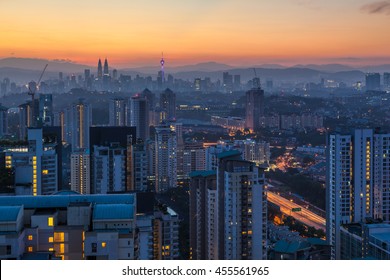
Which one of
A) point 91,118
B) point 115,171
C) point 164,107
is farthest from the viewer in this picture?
point 164,107

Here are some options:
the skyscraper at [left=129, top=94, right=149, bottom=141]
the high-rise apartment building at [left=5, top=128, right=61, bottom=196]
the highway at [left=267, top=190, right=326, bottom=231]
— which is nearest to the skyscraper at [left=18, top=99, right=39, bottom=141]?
the skyscraper at [left=129, top=94, right=149, bottom=141]

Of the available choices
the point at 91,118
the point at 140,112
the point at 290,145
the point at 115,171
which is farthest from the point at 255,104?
the point at 115,171

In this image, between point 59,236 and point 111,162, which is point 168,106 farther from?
point 59,236

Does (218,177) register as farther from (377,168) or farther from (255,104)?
(255,104)

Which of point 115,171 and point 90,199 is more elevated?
point 90,199

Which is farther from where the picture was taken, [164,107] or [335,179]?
[164,107]

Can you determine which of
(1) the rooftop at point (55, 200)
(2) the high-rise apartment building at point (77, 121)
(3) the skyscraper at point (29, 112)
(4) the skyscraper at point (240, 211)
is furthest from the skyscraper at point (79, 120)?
(1) the rooftop at point (55, 200)
